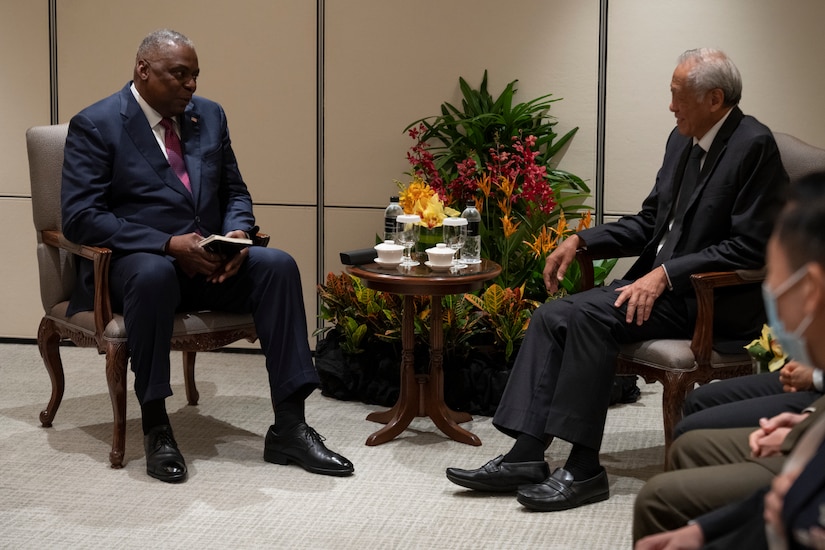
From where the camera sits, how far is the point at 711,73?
3.62 meters

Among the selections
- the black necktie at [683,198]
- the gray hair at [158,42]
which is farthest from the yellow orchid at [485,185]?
the gray hair at [158,42]

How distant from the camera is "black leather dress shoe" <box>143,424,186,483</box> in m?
3.78

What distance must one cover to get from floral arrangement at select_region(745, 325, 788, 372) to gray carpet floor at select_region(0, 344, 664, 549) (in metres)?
0.67

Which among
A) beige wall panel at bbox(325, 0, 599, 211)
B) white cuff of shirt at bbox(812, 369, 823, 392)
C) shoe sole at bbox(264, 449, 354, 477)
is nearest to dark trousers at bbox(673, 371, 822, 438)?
white cuff of shirt at bbox(812, 369, 823, 392)

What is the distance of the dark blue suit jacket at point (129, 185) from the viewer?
401cm

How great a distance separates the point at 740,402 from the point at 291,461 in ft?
5.90

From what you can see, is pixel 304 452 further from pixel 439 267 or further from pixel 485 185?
pixel 485 185

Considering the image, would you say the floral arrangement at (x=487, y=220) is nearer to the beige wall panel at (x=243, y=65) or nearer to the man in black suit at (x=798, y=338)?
the beige wall panel at (x=243, y=65)

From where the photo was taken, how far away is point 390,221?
4.22m

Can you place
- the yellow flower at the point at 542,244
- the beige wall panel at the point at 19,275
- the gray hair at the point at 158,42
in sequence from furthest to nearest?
1. the beige wall panel at the point at 19,275
2. the yellow flower at the point at 542,244
3. the gray hair at the point at 158,42

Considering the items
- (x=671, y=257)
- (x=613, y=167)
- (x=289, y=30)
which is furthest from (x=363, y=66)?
(x=671, y=257)

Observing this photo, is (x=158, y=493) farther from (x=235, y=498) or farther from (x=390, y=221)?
(x=390, y=221)

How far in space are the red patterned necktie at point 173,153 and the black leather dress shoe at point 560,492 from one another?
175 cm

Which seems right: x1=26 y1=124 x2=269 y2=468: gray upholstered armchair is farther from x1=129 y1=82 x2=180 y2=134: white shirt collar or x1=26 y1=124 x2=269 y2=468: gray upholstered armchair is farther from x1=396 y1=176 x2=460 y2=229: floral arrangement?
x1=396 y1=176 x2=460 y2=229: floral arrangement
